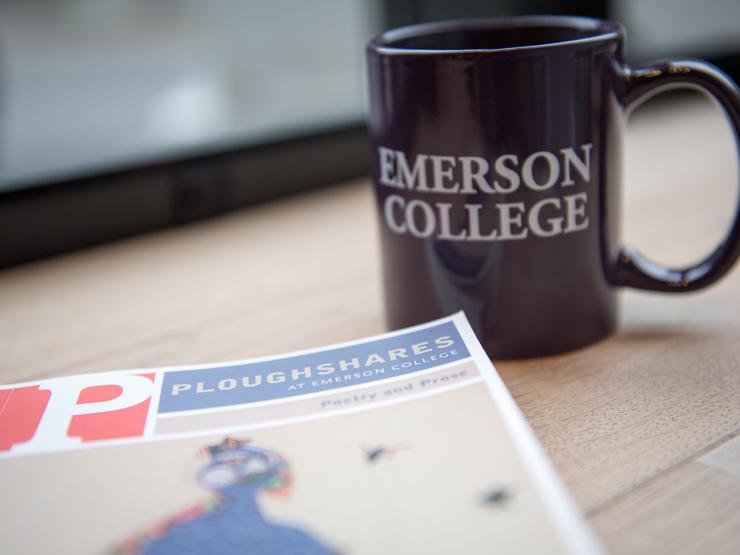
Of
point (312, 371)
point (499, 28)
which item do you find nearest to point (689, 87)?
point (499, 28)

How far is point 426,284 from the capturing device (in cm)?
46

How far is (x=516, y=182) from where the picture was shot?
0.42 m

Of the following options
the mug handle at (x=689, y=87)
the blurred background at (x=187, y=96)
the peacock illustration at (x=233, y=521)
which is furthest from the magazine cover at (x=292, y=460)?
the blurred background at (x=187, y=96)

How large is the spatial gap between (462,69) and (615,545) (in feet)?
0.76

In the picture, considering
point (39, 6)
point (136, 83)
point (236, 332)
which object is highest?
point (39, 6)

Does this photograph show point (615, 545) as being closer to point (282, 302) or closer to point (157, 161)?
point (282, 302)

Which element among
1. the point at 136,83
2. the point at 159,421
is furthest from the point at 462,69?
the point at 136,83

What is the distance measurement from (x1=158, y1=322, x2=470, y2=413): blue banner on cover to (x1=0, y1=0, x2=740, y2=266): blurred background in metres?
0.34

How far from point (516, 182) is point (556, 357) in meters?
0.10

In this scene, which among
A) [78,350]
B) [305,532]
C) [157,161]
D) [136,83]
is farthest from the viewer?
[136,83]

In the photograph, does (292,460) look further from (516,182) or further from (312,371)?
(516,182)

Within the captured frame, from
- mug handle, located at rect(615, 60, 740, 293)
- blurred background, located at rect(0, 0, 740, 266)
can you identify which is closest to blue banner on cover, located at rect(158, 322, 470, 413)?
mug handle, located at rect(615, 60, 740, 293)

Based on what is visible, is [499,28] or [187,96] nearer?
[499,28]

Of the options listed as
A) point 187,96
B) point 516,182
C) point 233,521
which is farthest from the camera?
point 187,96
